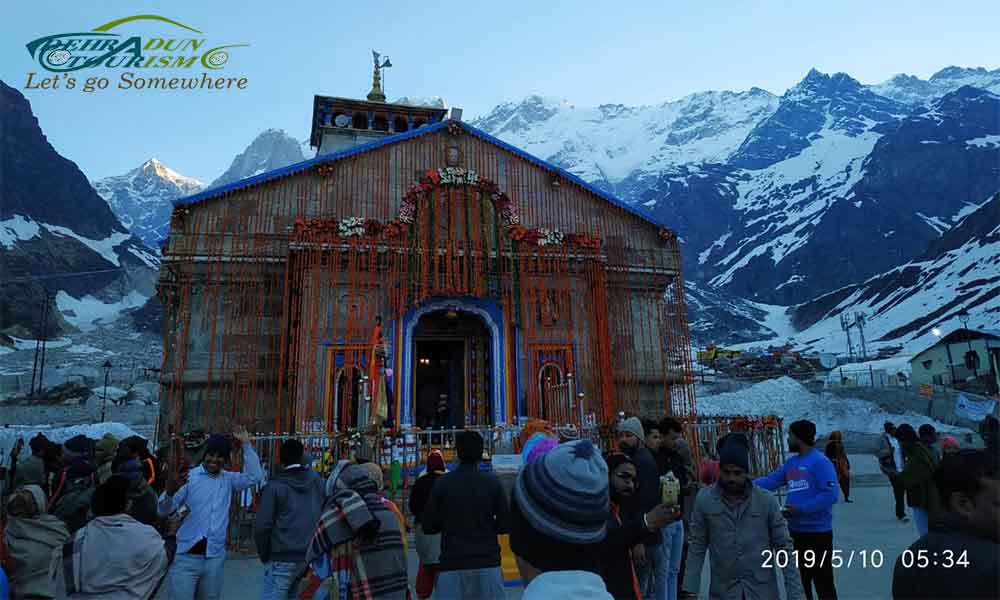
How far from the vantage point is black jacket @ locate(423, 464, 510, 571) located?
4.29 meters

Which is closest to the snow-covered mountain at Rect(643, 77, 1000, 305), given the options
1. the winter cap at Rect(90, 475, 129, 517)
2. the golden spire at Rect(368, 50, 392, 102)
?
the golden spire at Rect(368, 50, 392, 102)

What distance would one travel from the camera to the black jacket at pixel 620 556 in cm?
312

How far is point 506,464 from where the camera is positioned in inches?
328

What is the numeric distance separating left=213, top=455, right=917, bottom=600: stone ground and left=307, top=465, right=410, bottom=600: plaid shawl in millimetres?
3495

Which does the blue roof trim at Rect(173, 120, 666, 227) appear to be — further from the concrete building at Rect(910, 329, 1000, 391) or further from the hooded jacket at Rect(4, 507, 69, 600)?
the concrete building at Rect(910, 329, 1000, 391)

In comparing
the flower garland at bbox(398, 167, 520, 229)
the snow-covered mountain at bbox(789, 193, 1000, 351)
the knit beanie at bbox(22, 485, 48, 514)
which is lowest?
the knit beanie at bbox(22, 485, 48, 514)

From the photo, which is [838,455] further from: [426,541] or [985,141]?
[985,141]

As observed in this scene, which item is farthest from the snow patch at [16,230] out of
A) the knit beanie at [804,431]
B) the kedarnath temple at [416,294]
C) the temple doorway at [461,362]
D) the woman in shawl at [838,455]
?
the knit beanie at [804,431]

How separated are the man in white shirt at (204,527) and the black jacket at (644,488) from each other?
Answer: 11.7 feet

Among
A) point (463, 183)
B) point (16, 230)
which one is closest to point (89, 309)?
point (16, 230)

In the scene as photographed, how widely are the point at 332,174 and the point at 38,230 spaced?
95.5 m

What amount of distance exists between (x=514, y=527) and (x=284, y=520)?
335 cm

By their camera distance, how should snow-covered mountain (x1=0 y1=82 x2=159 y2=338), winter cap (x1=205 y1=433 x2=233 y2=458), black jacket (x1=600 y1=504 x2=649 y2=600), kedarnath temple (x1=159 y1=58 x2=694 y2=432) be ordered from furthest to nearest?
1. snow-covered mountain (x1=0 y1=82 x2=159 y2=338)
2. kedarnath temple (x1=159 y1=58 x2=694 y2=432)
3. winter cap (x1=205 y1=433 x2=233 y2=458)
4. black jacket (x1=600 y1=504 x2=649 y2=600)

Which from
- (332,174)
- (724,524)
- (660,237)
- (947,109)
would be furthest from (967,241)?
(724,524)
